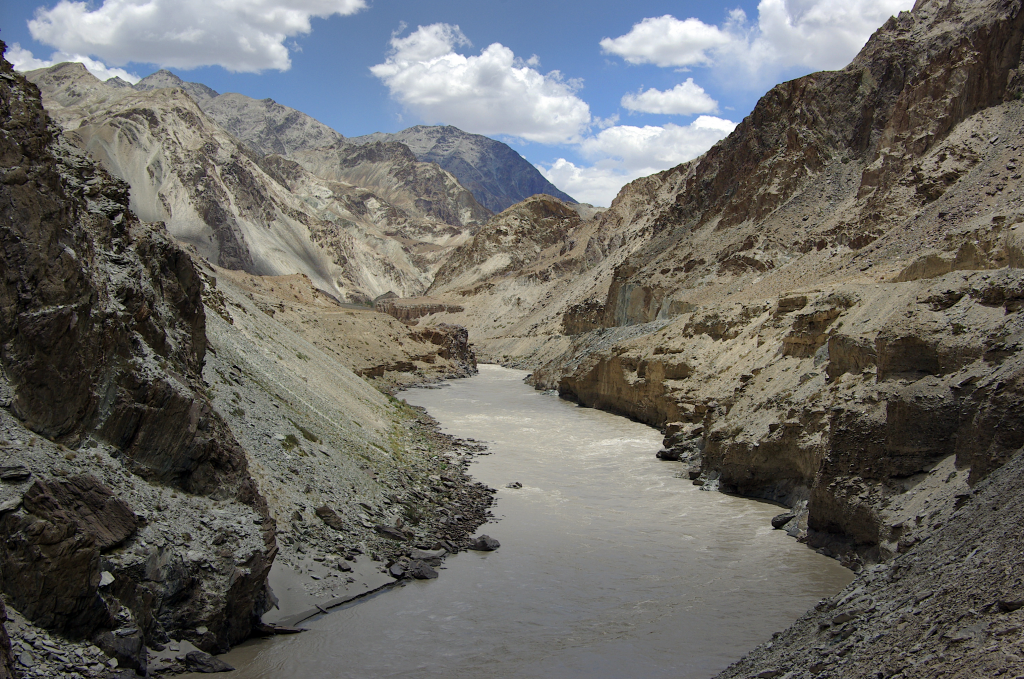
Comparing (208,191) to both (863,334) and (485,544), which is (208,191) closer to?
(485,544)

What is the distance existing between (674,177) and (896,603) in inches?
2879

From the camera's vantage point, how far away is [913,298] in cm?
1371

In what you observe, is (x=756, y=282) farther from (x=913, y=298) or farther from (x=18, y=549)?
(x=18, y=549)

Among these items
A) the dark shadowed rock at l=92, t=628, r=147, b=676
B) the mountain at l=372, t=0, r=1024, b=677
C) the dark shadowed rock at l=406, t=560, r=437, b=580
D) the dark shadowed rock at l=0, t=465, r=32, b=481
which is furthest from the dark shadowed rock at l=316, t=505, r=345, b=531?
the mountain at l=372, t=0, r=1024, b=677

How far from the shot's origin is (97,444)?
8203 millimetres

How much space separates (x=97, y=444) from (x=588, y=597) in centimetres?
719

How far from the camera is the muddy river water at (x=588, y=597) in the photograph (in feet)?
30.3

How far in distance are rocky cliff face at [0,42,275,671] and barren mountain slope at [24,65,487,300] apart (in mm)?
68810

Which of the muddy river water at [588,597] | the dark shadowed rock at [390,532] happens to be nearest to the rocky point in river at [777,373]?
the dark shadowed rock at [390,532]

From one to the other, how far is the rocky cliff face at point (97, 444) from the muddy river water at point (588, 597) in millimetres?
1251

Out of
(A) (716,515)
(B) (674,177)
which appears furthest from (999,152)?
(B) (674,177)

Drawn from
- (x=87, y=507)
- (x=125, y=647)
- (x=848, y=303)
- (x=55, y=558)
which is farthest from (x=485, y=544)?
(x=848, y=303)

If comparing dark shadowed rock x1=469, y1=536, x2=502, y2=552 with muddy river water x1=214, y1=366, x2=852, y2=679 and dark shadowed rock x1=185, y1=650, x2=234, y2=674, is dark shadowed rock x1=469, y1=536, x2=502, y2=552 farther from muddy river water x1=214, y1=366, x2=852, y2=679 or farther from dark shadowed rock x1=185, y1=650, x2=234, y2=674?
dark shadowed rock x1=185, y1=650, x2=234, y2=674

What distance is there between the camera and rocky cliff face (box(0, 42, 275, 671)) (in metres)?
6.65
